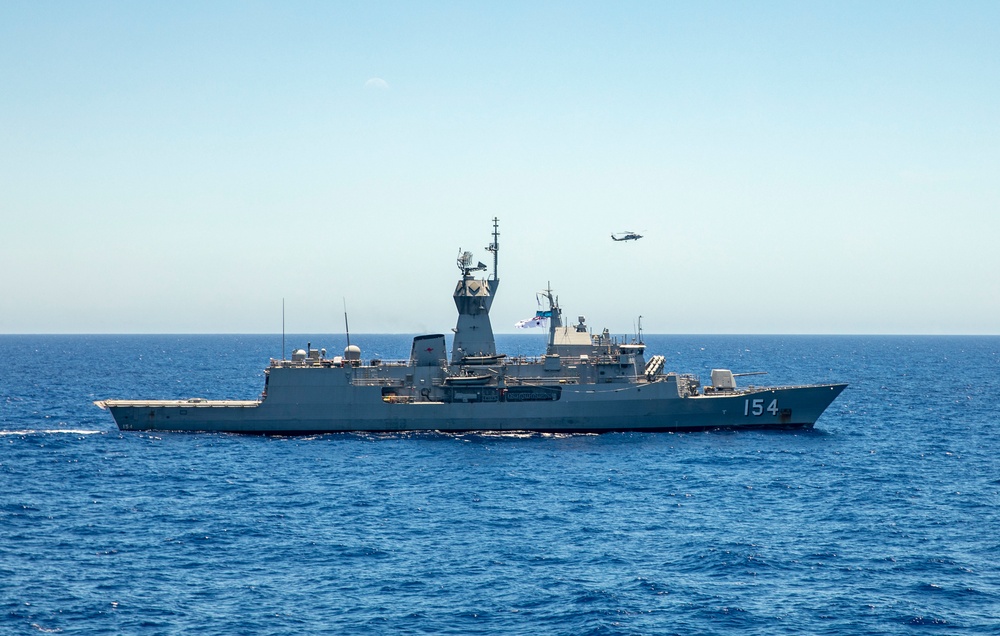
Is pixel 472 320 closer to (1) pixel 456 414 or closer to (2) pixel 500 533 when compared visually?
(1) pixel 456 414

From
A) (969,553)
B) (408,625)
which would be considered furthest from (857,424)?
(408,625)

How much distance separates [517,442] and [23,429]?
88.8ft

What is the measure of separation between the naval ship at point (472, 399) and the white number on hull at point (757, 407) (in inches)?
2.0

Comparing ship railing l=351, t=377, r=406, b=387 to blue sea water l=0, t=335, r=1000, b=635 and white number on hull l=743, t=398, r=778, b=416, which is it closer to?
blue sea water l=0, t=335, r=1000, b=635

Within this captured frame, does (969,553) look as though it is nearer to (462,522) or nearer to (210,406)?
(462,522)

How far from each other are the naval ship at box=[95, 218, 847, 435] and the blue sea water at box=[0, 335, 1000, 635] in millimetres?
1197

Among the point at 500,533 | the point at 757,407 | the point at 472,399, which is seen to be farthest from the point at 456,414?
the point at 500,533

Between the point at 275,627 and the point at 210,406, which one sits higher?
the point at 210,406

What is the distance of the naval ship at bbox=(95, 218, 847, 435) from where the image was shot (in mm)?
44000

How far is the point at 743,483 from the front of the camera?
3394cm

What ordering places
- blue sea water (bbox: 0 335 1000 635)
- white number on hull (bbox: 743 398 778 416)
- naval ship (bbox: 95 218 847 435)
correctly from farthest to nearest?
white number on hull (bbox: 743 398 778 416), naval ship (bbox: 95 218 847 435), blue sea water (bbox: 0 335 1000 635)

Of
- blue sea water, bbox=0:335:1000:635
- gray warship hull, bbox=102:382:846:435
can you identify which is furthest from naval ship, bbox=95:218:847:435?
blue sea water, bbox=0:335:1000:635

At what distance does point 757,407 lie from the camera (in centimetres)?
4559

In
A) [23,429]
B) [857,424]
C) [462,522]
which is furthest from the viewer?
[857,424]
